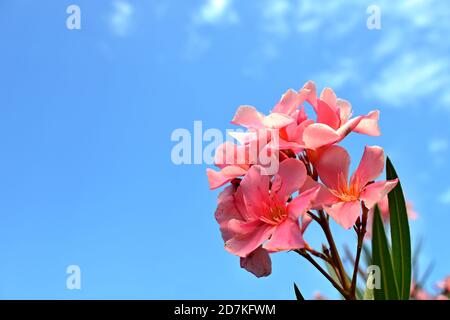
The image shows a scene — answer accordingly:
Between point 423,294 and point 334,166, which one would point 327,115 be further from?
point 423,294

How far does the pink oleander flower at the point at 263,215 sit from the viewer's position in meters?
0.88

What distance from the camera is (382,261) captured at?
39.4 inches

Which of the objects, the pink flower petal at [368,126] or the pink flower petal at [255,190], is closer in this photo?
the pink flower petal at [255,190]

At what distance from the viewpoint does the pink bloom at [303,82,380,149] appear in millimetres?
904

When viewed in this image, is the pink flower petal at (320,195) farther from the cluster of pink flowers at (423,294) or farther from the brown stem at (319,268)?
the cluster of pink flowers at (423,294)

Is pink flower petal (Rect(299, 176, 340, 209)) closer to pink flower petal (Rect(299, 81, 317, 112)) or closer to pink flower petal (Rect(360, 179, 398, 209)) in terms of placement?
pink flower petal (Rect(360, 179, 398, 209))

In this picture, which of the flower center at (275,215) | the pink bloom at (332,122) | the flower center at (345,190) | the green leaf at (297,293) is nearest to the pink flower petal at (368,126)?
the pink bloom at (332,122)

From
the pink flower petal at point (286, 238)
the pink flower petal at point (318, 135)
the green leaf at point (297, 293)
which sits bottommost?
the green leaf at point (297, 293)

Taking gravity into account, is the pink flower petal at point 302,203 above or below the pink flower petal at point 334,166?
Result: below

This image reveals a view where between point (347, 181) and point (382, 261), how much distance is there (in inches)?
6.8

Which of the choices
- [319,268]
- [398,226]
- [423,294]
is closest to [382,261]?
[398,226]
